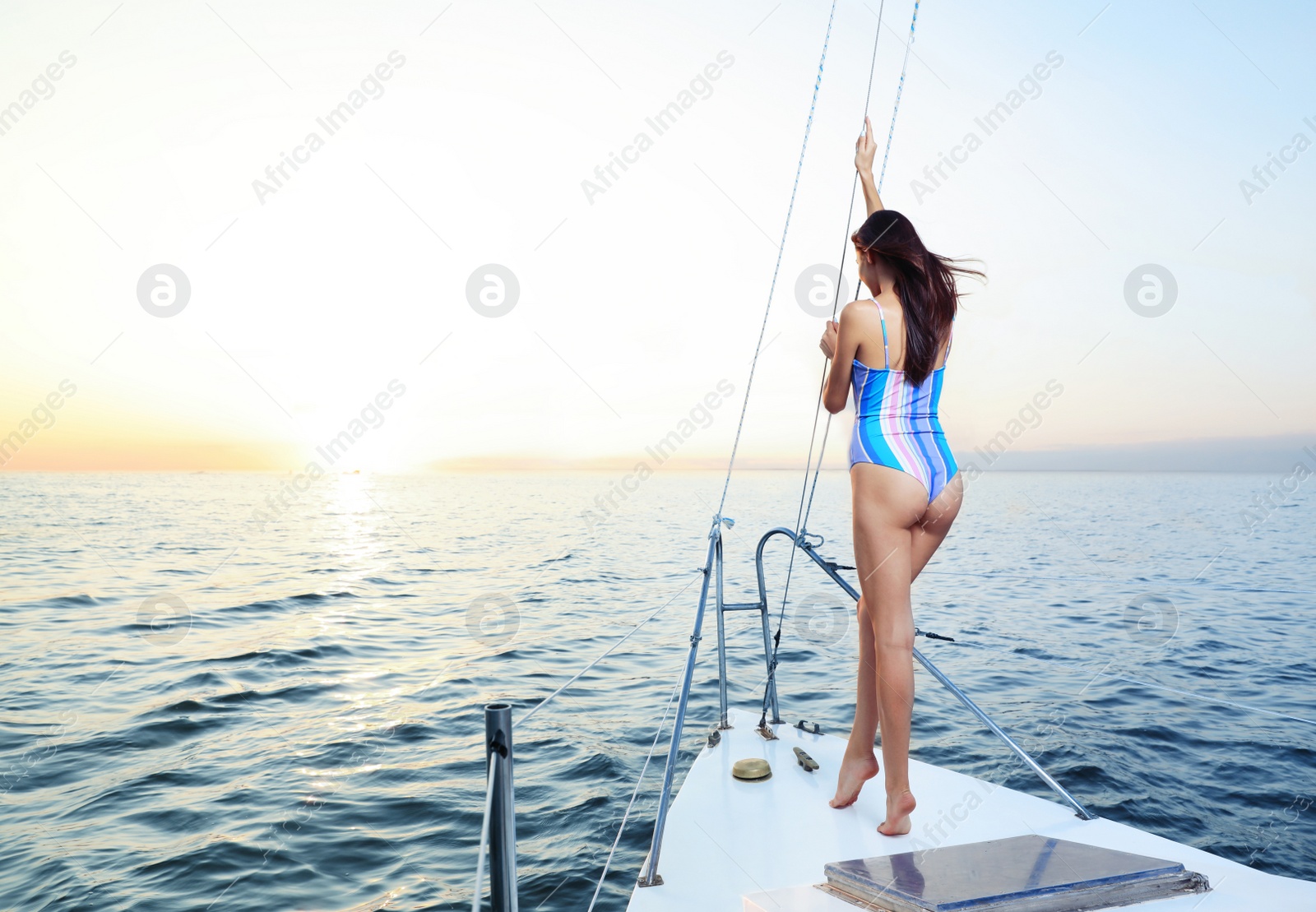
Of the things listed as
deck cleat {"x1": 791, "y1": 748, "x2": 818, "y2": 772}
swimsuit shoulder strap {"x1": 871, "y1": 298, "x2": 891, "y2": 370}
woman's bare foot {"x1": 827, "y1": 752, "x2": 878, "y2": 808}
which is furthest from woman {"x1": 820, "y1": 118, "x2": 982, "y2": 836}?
deck cleat {"x1": 791, "y1": 748, "x2": 818, "y2": 772}

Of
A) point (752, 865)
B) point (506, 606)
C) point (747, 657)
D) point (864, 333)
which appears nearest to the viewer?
point (752, 865)

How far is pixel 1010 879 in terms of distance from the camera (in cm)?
181

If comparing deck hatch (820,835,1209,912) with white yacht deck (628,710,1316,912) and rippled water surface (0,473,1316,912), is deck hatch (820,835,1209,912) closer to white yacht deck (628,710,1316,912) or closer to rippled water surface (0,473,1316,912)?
white yacht deck (628,710,1316,912)

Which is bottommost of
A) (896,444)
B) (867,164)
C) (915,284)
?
(896,444)

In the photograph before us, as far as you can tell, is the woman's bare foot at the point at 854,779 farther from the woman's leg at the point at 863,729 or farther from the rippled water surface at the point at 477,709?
the rippled water surface at the point at 477,709

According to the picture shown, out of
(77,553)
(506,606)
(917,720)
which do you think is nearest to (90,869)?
(917,720)

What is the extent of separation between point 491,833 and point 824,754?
1.98 meters

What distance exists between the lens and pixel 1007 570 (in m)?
13.7

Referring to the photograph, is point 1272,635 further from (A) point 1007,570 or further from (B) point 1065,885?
(B) point 1065,885

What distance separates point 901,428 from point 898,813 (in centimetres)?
117

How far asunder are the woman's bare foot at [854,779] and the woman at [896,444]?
0.20 meters

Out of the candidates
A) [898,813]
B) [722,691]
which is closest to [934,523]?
[898,813]

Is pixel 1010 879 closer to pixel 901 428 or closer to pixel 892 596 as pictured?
pixel 892 596

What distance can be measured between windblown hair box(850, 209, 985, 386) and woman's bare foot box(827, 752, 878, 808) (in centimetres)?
127
